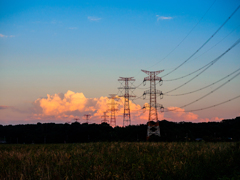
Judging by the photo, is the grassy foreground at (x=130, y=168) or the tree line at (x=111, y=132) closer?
the grassy foreground at (x=130, y=168)

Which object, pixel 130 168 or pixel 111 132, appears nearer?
pixel 130 168

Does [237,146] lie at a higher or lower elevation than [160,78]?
lower

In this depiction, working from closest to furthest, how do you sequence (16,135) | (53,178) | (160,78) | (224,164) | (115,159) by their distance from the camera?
1. (53,178)
2. (224,164)
3. (115,159)
4. (160,78)
5. (16,135)

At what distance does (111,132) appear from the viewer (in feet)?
407

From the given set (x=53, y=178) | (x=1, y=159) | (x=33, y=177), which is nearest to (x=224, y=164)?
(x=53, y=178)

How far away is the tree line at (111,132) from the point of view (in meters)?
97.4

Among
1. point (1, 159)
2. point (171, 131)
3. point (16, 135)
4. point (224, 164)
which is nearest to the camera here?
point (224, 164)

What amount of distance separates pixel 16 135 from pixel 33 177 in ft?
477

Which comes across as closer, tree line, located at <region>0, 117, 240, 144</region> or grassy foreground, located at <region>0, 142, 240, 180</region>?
grassy foreground, located at <region>0, 142, 240, 180</region>

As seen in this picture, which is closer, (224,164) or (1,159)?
(224,164)

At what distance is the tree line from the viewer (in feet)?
320

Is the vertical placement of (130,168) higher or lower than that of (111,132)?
lower

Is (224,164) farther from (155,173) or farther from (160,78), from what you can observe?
(160,78)

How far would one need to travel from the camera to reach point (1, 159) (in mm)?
18688
